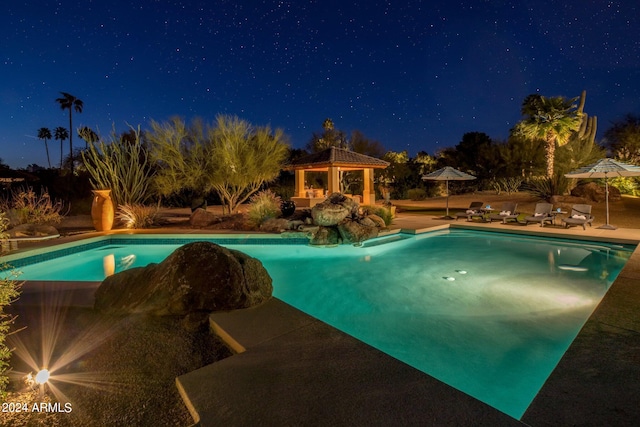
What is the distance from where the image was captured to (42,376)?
8.22 ft

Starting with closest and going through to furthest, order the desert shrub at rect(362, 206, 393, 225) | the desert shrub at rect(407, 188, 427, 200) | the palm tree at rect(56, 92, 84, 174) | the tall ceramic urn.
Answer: the tall ceramic urn < the desert shrub at rect(362, 206, 393, 225) < the desert shrub at rect(407, 188, 427, 200) < the palm tree at rect(56, 92, 84, 174)

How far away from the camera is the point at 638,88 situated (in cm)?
3322

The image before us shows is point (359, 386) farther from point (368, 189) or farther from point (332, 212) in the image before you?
point (368, 189)

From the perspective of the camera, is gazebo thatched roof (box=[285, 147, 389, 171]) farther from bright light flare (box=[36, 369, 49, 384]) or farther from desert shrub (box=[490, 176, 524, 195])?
bright light flare (box=[36, 369, 49, 384])

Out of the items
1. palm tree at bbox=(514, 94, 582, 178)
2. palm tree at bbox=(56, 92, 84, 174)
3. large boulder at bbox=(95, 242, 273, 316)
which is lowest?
large boulder at bbox=(95, 242, 273, 316)

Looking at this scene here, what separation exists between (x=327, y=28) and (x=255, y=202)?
36.1 feet

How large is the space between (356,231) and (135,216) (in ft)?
22.9

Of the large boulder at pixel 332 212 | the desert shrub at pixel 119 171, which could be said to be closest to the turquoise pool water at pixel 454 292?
the large boulder at pixel 332 212

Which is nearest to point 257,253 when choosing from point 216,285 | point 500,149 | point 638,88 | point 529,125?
point 216,285

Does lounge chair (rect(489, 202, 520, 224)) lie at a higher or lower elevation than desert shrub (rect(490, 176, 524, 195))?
lower

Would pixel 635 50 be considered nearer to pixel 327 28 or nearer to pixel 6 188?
pixel 327 28

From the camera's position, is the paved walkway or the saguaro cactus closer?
the paved walkway

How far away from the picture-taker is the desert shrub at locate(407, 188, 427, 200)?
24203 millimetres

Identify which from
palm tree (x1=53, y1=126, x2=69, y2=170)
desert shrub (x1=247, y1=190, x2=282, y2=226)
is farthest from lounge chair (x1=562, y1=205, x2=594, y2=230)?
palm tree (x1=53, y1=126, x2=69, y2=170)
